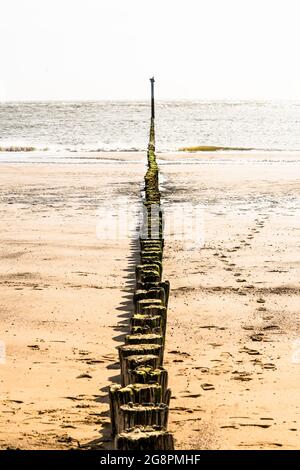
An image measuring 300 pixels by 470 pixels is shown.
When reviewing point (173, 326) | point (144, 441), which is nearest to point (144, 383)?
point (144, 441)

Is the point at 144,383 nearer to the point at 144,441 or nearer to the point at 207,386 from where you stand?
the point at 144,441

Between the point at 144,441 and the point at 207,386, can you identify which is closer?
the point at 144,441

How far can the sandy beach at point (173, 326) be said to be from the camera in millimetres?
6164

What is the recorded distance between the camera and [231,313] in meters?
9.42

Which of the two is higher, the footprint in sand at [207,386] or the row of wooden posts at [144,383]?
the row of wooden posts at [144,383]

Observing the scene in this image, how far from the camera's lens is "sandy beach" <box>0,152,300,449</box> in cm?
616

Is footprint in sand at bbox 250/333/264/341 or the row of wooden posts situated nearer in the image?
the row of wooden posts

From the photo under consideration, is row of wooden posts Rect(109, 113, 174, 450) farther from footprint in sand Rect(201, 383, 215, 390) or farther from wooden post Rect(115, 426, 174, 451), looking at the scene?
footprint in sand Rect(201, 383, 215, 390)

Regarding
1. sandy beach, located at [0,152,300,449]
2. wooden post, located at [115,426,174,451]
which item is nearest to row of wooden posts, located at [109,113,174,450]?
wooden post, located at [115,426,174,451]

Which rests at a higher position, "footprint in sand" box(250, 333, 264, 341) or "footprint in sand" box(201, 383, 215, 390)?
"footprint in sand" box(201, 383, 215, 390)

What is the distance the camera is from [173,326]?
8945 millimetres

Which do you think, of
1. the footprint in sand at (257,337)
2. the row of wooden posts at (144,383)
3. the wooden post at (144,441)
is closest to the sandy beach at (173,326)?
the footprint in sand at (257,337)

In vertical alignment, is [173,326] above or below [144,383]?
below

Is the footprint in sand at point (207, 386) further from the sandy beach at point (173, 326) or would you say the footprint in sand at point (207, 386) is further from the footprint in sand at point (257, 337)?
the footprint in sand at point (257, 337)
